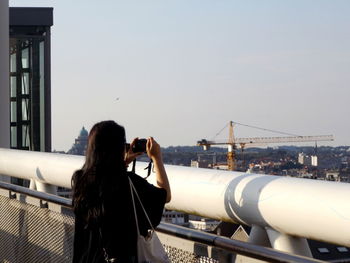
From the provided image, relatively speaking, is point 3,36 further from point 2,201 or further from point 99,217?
point 99,217

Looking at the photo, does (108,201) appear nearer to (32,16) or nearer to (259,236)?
(259,236)

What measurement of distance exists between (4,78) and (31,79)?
52.6 ft

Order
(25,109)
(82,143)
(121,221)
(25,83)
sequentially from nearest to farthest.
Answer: (121,221) < (82,143) < (25,83) < (25,109)

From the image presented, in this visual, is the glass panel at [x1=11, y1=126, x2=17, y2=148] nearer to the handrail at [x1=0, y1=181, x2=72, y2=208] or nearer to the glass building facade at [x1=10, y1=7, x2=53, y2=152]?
the glass building facade at [x1=10, y1=7, x2=53, y2=152]

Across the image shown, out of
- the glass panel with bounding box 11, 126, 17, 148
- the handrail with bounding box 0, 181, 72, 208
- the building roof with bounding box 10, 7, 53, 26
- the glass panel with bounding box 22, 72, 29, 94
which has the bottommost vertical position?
the handrail with bounding box 0, 181, 72, 208

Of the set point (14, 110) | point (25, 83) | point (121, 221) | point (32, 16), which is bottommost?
point (121, 221)

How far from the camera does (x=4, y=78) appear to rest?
809 centimetres

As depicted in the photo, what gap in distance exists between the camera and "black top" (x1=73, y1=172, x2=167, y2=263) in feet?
9.20

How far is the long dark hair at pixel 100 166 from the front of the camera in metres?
2.84

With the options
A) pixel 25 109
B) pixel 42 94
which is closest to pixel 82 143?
pixel 25 109

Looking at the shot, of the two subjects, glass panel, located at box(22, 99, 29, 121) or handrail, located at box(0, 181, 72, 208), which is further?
glass panel, located at box(22, 99, 29, 121)

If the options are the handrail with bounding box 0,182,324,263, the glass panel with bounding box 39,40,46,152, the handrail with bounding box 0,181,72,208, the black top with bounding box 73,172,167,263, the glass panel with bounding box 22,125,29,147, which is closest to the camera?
the handrail with bounding box 0,182,324,263

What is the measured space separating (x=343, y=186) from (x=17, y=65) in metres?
21.1

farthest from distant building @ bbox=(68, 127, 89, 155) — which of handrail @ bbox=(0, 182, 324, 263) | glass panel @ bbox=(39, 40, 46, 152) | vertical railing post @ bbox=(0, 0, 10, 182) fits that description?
glass panel @ bbox=(39, 40, 46, 152)
